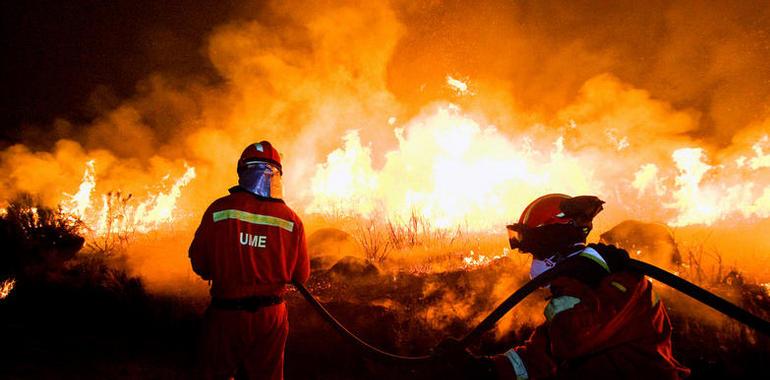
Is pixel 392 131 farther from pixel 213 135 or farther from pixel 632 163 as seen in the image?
pixel 632 163

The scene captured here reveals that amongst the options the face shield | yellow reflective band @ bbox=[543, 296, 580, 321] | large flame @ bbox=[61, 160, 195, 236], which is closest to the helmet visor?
yellow reflective band @ bbox=[543, 296, 580, 321]

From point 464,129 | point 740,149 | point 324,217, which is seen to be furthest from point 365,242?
point 740,149

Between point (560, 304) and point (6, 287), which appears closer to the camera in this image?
point (560, 304)

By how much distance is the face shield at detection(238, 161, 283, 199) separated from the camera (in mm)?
3438

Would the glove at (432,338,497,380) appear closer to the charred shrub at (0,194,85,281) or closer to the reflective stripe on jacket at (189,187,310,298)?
the reflective stripe on jacket at (189,187,310,298)

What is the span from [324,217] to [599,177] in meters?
12.1

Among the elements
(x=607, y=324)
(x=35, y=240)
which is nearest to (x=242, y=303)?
(x=607, y=324)

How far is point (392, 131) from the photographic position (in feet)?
57.3

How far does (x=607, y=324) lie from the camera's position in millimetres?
1891

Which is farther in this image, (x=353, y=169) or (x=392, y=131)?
(x=392, y=131)

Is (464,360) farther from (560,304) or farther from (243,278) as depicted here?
(243,278)

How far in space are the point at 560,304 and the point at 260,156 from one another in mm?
2851

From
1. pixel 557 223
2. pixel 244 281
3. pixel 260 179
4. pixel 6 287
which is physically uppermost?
pixel 260 179

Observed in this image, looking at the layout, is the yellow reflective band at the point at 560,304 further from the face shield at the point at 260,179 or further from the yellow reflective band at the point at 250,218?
the face shield at the point at 260,179
